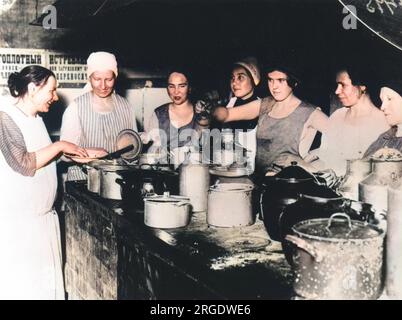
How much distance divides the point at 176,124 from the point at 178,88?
0.99 ft

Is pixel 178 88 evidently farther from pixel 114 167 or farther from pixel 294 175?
pixel 294 175

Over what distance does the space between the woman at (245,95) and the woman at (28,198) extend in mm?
1394

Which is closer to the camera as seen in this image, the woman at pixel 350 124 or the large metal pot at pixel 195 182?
the large metal pot at pixel 195 182

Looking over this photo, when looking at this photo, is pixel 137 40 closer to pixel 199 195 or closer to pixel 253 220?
pixel 199 195

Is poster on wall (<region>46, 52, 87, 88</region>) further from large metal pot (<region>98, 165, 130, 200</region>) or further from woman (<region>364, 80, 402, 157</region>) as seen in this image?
woman (<region>364, 80, 402, 157</region>)

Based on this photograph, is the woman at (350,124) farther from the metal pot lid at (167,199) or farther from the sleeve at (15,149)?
the sleeve at (15,149)

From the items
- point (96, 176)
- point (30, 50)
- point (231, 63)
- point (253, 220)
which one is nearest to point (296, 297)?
point (253, 220)

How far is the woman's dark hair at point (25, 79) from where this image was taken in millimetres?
3201

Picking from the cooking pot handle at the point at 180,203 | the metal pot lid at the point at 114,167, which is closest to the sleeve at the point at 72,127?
the metal pot lid at the point at 114,167

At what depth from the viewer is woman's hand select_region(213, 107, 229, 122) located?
410cm

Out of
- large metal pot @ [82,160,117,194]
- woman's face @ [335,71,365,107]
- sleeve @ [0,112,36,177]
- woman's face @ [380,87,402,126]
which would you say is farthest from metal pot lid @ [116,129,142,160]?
woman's face @ [380,87,402,126]

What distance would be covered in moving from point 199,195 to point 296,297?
1084 mm

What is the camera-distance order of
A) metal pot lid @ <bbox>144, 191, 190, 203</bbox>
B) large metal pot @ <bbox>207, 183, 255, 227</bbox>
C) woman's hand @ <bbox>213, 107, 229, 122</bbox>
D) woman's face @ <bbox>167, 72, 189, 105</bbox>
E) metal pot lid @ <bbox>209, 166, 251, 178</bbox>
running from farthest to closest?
woman's hand @ <bbox>213, 107, 229, 122</bbox> < woman's face @ <bbox>167, 72, 189, 105</bbox> < metal pot lid @ <bbox>209, 166, 251, 178</bbox> < metal pot lid @ <bbox>144, 191, 190, 203</bbox> < large metal pot @ <bbox>207, 183, 255, 227</bbox>

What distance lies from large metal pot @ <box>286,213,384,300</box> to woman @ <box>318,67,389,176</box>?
211cm
